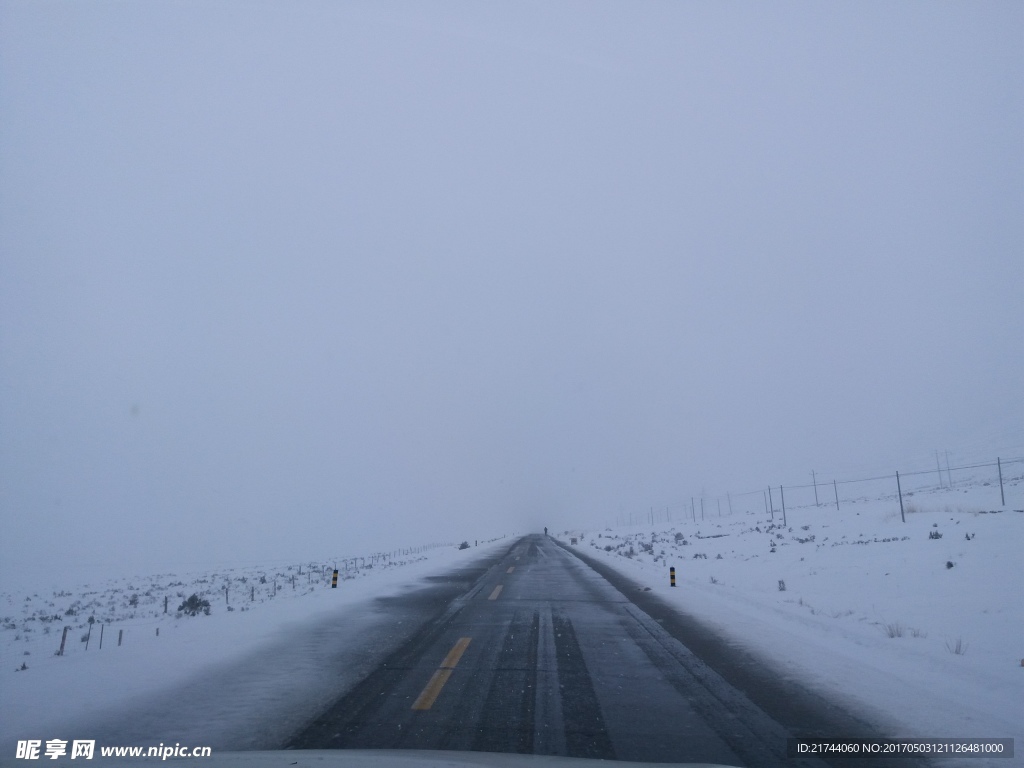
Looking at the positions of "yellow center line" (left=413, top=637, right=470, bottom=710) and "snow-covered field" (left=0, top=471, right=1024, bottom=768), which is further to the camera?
"yellow center line" (left=413, top=637, right=470, bottom=710)

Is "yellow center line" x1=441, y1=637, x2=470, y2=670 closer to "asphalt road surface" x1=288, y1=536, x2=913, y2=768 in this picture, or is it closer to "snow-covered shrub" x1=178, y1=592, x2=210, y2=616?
"asphalt road surface" x1=288, y1=536, x2=913, y2=768

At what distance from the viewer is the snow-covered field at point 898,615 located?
7.43 meters

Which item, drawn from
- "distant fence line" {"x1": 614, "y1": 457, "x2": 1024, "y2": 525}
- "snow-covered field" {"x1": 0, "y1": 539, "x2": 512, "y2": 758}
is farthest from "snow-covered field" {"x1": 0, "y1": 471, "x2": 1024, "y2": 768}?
"distant fence line" {"x1": 614, "y1": 457, "x2": 1024, "y2": 525}

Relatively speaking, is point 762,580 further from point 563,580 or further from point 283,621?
point 283,621

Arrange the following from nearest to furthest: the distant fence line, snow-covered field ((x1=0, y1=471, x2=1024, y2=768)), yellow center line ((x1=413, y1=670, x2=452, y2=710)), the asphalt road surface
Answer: the asphalt road surface < snow-covered field ((x1=0, y1=471, x2=1024, y2=768)) < yellow center line ((x1=413, y1=670, x2=452, y2=710)) < the distant fence line

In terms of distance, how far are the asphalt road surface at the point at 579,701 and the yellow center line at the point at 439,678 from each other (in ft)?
0.05

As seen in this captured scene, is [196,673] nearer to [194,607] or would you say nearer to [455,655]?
[455,655]

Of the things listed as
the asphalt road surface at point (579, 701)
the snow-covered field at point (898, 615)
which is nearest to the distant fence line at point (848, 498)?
the snow-covered field at point (898, 615)

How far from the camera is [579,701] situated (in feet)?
24.4

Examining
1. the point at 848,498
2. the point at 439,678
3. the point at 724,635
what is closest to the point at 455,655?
the point at 439,678

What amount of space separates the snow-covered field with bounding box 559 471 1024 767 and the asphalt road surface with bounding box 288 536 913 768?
3.13ft

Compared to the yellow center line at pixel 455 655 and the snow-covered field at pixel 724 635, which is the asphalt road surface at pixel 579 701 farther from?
the snow-covered field at pixel 724 635

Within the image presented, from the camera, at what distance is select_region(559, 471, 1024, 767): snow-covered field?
24.4 ft

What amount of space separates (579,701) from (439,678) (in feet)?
6.75
